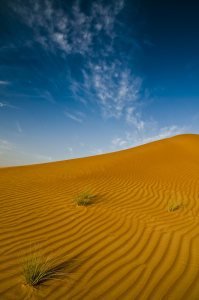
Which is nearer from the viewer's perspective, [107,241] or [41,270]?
[41,270]

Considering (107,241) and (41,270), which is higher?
(41,270)

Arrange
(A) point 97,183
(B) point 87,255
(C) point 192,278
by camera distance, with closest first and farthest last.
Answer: (C) point 192,278
(B) point 87,255
(A) point 97,183

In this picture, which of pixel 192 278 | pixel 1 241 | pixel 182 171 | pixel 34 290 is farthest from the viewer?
pixel 182 171

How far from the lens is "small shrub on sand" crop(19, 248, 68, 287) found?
6.15ft

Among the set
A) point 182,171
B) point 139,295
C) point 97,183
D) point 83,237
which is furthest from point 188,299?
point 182,171

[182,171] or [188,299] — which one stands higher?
[182,171]

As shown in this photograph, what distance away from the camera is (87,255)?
2482 mm

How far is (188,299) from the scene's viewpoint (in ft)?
6.00

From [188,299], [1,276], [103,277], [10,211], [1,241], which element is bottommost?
[188,299]

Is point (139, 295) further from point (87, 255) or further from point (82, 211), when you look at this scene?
point (82, 211)

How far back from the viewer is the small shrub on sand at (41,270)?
6.15ft

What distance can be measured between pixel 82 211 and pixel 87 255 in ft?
5.19

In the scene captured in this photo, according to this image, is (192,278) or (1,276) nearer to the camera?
(1,276)

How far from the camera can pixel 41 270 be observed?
192cm
